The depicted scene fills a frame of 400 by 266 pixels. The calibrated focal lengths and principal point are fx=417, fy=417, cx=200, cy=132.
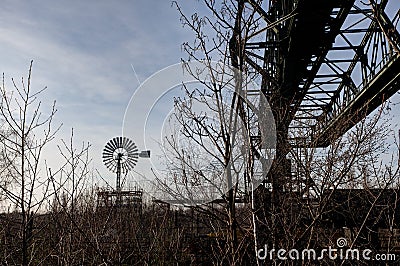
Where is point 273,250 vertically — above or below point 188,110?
below

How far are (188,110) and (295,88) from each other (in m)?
4.11

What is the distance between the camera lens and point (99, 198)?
23.9 feet

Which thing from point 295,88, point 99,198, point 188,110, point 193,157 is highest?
point 295,88

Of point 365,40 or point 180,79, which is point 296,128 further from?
point 180,79

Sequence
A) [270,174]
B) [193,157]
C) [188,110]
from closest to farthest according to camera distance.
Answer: [188,110] < [193,157] < [270,174]

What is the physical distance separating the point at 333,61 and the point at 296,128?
1486mm

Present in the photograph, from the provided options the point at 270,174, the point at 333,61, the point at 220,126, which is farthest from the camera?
the point at 333,61

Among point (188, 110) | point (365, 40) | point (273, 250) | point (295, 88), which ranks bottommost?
point (273, 250)

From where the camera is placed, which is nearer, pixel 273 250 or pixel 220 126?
pixel 220 126

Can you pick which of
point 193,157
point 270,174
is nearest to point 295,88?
point 270,174

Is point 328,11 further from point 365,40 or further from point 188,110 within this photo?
point 188,110

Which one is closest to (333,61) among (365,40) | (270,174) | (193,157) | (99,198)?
(365,40)

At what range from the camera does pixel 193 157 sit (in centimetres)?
531

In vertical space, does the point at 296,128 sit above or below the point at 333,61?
below
